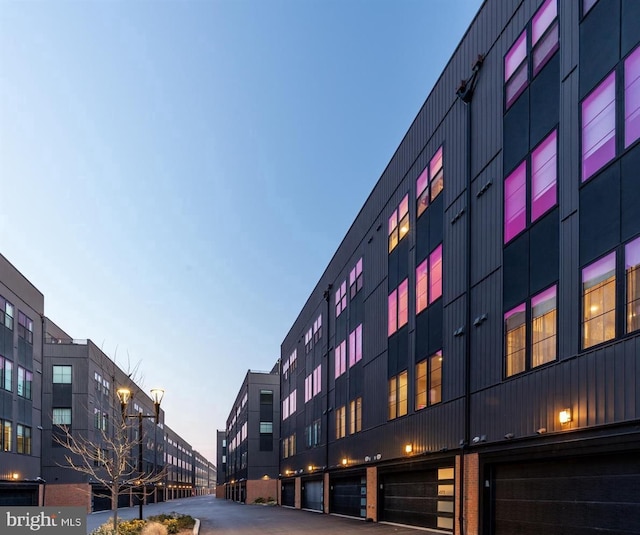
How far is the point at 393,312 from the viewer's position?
27.8 m

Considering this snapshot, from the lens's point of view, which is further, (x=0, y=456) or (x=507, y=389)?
(x=0, y=456)

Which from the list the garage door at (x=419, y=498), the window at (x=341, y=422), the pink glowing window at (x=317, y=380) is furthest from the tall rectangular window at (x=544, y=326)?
the pink glowing window at (x=317, y=380)

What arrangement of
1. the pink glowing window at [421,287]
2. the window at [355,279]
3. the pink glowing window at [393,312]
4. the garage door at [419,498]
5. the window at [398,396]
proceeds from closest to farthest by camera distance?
the garage door at [419,498] < the pink glowing window at [421,287] < the window at [398,396] < the pink glowing window at [393,312] < the window at [355,279]

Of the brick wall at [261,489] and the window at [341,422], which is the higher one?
the window at [341,422]

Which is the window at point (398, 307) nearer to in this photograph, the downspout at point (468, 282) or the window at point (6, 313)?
the downspout at point (468, 282)

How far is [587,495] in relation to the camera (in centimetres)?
1304

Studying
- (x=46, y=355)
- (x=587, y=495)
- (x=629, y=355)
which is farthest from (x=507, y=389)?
(x=46, y=355)

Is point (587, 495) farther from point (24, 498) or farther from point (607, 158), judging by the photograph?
point (24, 498)

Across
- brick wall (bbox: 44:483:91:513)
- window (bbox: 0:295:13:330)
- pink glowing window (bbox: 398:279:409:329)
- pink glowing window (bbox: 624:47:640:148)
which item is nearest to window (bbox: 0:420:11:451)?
window (bbox: 0:295:13:330)

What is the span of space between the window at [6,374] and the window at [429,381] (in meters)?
29.8

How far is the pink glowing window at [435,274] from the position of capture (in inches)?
871

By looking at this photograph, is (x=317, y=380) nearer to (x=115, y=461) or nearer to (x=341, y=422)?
(x=341, y=422)

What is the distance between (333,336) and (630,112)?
1189 inches

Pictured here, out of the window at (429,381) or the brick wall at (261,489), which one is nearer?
the window at (429,381)
